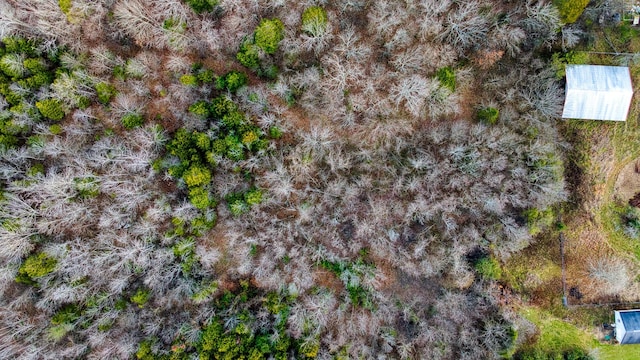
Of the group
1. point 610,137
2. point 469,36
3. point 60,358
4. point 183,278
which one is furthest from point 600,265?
point 60,358

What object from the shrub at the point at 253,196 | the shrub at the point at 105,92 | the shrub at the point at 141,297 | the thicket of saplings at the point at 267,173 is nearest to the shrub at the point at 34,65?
the thicket of saplings at the point at 267,173

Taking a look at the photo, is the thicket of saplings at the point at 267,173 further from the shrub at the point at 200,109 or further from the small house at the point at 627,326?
the small house at the point at 627,326

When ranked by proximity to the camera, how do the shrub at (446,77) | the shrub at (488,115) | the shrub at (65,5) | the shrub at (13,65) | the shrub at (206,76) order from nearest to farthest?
the shrub at (65,5), the shrub at (13,65), the shrub at (446,77), the shrub at (206,76), the shrub at (488,115)

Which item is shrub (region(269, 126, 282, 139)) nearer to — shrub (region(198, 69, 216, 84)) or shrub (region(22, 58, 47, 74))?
shrub (region(198, 69, 216, 84))

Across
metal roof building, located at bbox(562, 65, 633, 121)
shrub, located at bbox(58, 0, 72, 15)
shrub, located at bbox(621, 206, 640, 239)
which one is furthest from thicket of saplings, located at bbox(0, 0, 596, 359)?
shrub, located at bbox(621, 206, 640, 239)

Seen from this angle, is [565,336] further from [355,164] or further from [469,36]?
[469,36]

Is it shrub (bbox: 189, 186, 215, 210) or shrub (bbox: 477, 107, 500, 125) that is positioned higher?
shrub (bbox: 477, 107, 500, 125)
